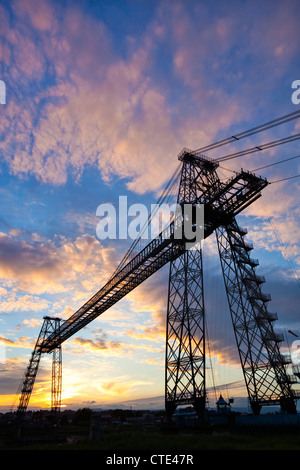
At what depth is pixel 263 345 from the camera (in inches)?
978

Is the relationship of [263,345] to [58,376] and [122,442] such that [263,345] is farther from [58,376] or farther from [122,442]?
[58,376]

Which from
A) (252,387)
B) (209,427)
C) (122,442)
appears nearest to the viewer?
(122,442)

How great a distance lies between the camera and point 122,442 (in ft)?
49.0

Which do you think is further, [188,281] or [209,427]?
[188,281]
